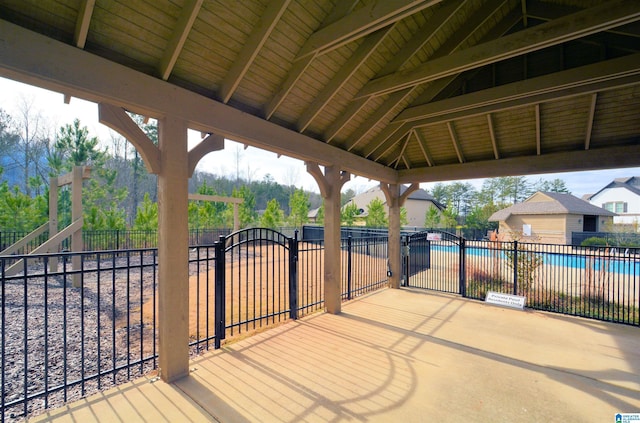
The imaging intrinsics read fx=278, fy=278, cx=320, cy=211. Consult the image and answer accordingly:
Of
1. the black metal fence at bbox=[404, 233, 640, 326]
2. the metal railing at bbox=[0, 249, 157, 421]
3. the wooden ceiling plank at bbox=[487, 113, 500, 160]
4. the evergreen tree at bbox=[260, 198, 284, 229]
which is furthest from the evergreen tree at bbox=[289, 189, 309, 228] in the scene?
the wooden ceiling plank at bbox=[487, 113, 500, 160]

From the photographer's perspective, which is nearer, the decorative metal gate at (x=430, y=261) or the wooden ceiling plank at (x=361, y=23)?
the wooden ceiling plank at (x=361, y=23)

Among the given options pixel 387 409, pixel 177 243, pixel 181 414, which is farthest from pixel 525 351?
pixel 177 243

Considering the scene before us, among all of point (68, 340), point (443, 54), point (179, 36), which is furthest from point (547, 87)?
point (68, 340)

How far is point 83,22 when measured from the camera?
83.7 inches

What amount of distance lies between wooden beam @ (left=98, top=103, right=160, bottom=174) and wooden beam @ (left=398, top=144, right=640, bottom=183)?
5758 mm

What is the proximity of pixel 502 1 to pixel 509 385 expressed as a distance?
483cm

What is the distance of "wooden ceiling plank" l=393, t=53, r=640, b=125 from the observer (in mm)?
3381

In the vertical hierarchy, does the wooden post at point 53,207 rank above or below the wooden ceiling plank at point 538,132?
below

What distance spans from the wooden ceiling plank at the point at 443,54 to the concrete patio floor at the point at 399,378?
3.43 metres

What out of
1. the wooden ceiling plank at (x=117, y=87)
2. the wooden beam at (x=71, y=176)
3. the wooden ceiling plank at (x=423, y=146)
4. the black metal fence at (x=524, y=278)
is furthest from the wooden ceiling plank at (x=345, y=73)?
the wooden beam at (x=71, y=176)

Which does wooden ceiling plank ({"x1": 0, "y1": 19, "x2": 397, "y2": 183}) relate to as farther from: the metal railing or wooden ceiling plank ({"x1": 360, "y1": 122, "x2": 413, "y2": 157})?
wooden ceiling plank ({"x1": 360, "y1": 122, "x2": 413, "y2": 157})

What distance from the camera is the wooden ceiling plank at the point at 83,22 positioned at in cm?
206

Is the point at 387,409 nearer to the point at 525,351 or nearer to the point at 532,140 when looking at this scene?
the point at 525,351

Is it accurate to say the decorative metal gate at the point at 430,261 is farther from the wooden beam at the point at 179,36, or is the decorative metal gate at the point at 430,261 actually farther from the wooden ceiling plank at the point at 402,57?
the wooden beam at the point at 179,36
